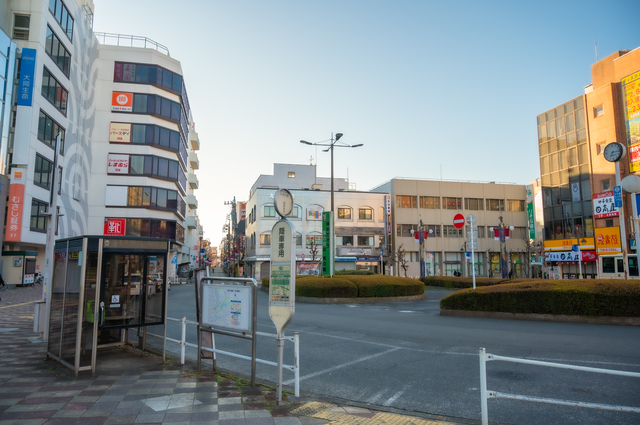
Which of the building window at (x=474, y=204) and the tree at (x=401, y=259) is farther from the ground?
the building window at (x=474, y=204)

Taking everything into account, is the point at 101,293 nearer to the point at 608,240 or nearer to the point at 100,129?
the point at 100,129

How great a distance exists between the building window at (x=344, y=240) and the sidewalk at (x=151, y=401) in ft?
152

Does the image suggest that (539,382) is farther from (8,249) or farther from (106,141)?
(106,141)

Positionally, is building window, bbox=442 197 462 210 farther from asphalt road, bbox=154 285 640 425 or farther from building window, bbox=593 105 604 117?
asphalt road, bbox=154 285 640 425

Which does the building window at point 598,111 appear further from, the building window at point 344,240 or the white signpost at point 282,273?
the white signpost at point 282,273

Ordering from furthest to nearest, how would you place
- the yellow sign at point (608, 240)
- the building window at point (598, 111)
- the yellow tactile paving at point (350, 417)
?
the building window at point (598, 111) → the yellow sign at point (608, 240) → the yellow tactile paving at point (350, 417)

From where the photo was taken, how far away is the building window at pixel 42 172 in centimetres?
3384

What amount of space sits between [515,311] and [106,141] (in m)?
43.8

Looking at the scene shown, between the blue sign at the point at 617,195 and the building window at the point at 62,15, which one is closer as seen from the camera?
the blue sign at the point at 617,195

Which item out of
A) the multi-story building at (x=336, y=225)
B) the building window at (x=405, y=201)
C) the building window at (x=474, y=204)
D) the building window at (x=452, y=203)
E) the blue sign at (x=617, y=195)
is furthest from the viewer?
the building window at (x=474, y=204)

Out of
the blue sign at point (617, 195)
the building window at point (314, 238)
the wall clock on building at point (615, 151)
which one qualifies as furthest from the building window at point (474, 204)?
the wall clock on building at point (615, 151)

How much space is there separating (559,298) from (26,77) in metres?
39.1

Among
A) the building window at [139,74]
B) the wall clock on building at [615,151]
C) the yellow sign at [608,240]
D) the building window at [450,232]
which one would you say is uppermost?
the building window at [139,74]

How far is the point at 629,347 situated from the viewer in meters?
8.72
